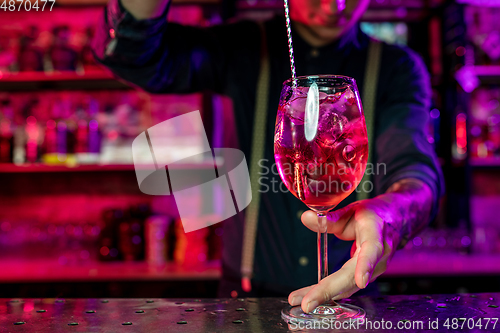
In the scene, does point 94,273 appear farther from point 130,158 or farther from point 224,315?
point 224,315

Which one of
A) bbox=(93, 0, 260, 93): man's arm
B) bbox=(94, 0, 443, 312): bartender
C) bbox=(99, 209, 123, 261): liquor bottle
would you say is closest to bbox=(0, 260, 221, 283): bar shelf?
bbox=(99, 209, 123, 261): liquor bottle

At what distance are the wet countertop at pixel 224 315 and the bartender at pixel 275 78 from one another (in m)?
0.22

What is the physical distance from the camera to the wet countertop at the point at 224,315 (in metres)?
0.56

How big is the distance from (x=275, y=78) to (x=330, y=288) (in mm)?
815

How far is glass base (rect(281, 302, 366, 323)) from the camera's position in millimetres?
565

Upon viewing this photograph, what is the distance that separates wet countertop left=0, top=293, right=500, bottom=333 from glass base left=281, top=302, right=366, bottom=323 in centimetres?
1

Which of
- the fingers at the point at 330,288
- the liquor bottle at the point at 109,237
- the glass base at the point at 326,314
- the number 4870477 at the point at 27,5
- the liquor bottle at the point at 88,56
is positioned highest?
the number 4870477 at the point at 27,5

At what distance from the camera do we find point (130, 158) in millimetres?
2443

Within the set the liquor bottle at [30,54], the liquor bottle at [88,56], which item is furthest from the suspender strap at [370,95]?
the liquor bottle at [30,54]

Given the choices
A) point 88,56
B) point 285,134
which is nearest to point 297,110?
point 285,134

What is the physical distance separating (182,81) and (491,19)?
2190 millimetres

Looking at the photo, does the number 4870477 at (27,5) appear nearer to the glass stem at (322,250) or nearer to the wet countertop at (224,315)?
the wet countertop at (224,315)

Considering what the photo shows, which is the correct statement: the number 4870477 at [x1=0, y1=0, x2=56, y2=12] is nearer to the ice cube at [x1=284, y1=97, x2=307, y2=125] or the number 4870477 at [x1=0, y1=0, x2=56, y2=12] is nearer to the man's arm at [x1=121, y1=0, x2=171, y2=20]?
the man's arm at [x1=121, y1=0, x2=171, y2=20]

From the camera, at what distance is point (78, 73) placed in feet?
7.93
